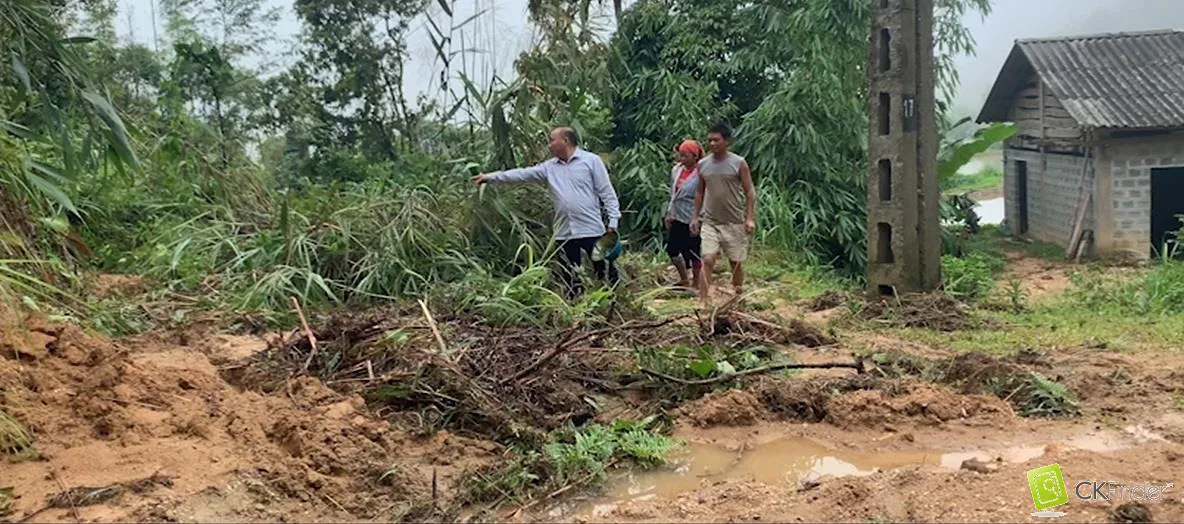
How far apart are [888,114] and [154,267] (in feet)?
19.1

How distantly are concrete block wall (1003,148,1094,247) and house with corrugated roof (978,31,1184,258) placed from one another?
2cm

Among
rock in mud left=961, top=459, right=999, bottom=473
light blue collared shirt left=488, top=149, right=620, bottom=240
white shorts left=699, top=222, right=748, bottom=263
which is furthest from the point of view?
white shorts left=699, top=222, right=748, bottom=263

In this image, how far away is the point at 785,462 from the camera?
437 centimetres

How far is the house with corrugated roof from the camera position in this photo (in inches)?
565

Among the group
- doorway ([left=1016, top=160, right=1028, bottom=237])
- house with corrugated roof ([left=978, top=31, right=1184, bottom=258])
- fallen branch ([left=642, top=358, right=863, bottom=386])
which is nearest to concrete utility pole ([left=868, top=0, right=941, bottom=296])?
fallen branch ([left=642, top=358, right=863, bottom=386])

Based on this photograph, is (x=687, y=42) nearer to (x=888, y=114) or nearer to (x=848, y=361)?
(x=888, y=114)

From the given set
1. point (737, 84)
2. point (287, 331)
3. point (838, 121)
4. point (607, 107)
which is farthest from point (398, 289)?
point (737, 84)

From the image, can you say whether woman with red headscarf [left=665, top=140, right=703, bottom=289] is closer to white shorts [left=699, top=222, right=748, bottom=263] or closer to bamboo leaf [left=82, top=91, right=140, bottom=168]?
white shorts [left=699, top=222, right=748, bottom=263]

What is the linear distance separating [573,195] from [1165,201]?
11515mm

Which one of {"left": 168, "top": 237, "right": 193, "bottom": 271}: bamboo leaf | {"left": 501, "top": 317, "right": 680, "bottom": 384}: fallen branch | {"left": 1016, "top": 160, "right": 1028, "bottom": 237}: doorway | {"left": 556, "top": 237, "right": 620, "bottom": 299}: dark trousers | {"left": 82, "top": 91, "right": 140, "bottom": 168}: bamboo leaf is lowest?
{"left": 1016, "top": 160, "right": 1028, "bottom": 237}: doorway

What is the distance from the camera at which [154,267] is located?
807cm

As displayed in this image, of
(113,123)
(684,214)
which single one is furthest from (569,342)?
(684,214)

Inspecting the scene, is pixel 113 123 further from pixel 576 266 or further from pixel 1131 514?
pixel 1131 514

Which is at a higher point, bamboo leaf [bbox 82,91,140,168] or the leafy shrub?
bamboo leaf [bbox 82,91,140,168]
